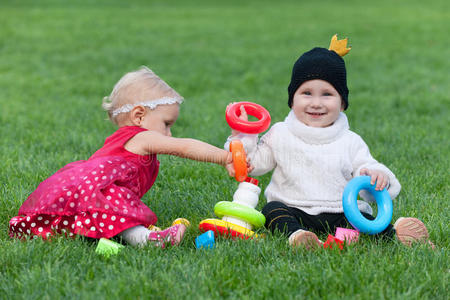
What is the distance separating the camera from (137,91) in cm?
368

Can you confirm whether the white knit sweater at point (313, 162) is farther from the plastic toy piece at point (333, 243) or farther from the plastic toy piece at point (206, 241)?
the plastic toy piece at point (206, 241)

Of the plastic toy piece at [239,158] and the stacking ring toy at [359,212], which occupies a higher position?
the plastic toy piece at [239,158]

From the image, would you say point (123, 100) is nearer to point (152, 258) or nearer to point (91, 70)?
point (152, 258)

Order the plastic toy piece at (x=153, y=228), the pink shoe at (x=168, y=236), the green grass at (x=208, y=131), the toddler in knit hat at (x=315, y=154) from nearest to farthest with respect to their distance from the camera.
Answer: the green grass at (x=208, y=131) → the pink shoe at (x=168, y=236) → the plastic toy piece at (x=153, y=228) → the toddler in knit hat at (x=315, y=154)

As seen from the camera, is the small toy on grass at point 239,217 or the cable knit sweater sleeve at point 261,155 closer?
the small toy on grass at point 239,217

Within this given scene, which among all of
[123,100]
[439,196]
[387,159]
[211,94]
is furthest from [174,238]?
[211,94]

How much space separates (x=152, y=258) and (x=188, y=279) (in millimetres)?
340

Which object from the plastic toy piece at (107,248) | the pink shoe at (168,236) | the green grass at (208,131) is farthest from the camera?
the pink shoe at (168,236)

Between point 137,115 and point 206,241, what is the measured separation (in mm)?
987

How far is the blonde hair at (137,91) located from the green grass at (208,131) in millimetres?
805

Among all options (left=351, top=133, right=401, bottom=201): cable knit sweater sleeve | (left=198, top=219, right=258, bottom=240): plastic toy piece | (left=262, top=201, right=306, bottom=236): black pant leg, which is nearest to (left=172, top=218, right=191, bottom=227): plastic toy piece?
(left=198, top=219, right=258, bottom=240): plastic toy piece

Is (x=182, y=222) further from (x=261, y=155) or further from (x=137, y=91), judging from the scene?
(x=137, y=91)

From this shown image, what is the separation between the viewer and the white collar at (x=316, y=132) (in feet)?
11.9

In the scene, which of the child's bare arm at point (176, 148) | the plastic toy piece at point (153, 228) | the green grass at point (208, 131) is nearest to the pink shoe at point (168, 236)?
the green grass at point (208, 131)
